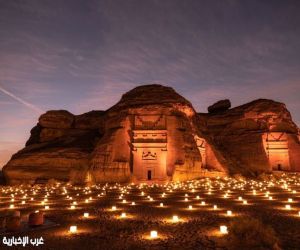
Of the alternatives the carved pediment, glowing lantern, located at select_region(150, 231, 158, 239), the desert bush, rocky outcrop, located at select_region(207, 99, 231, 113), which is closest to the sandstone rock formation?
the carved pediment

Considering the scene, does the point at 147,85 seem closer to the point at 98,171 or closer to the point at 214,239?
the point at 98,171

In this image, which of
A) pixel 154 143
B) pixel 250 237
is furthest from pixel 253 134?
pixel 250 237

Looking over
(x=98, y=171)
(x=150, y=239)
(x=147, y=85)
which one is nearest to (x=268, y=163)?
(x=147, y=85)

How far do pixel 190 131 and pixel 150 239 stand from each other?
2883cm

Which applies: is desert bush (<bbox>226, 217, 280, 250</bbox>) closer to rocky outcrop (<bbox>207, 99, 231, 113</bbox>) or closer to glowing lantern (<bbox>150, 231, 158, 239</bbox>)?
glowing lantern (<bbox>150, 231, 158, 239</bbox>)

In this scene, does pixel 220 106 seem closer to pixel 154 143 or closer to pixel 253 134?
pixel 253 134

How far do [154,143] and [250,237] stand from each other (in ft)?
91.4

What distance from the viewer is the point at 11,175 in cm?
3609

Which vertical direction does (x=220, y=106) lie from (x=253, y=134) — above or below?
above

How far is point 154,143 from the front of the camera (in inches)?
1401

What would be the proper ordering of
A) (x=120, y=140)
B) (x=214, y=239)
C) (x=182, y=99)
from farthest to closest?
(x=182, y=99)
(x=120, y=140)
(x=214, y=239)

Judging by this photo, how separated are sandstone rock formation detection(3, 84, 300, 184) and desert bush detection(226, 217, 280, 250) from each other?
2454 centimetres

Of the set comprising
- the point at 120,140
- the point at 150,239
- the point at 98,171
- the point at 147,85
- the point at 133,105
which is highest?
the point at 147,85

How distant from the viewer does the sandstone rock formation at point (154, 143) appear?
34469 mm
